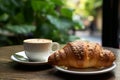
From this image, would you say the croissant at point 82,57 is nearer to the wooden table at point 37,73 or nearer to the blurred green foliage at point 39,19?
the wooden table at point 37,73

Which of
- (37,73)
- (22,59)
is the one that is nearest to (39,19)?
(22,59)

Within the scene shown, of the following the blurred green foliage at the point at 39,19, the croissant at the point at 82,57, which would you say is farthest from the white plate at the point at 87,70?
the blurred green foliage at the point at 39,19

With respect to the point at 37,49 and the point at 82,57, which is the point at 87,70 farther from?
the point at 37,49

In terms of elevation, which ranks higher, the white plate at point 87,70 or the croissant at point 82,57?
the croissant at point 82,57

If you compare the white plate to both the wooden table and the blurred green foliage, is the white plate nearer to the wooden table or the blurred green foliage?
the wooden table

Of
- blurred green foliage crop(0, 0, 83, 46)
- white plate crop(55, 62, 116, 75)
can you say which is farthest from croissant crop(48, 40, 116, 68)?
blurred green foliage crop(0, 0, 83, 46)

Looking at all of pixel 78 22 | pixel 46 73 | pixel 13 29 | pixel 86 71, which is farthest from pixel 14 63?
pixel 78 22
